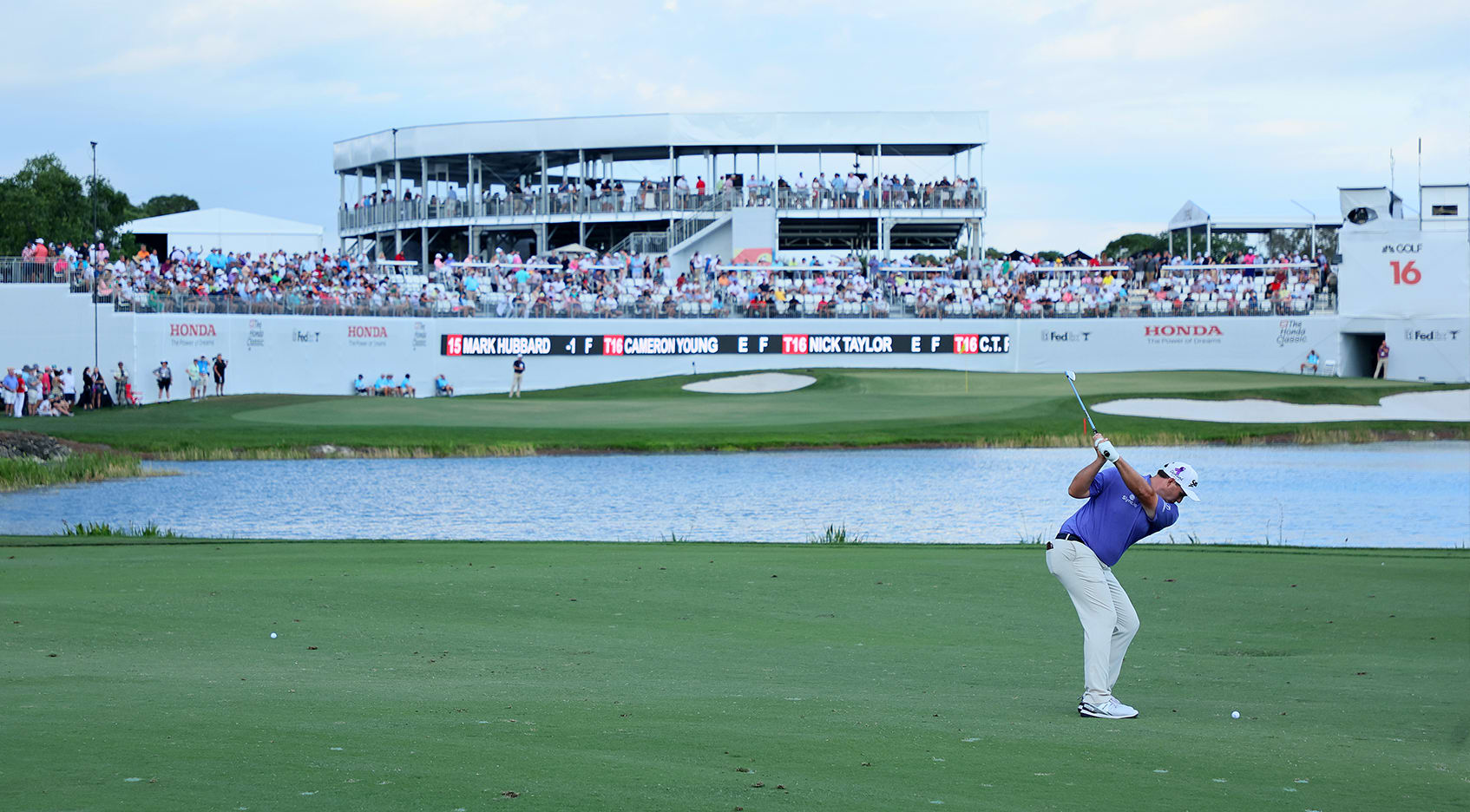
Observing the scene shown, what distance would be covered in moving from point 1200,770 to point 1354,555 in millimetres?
12367

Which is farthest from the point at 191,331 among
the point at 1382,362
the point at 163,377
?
the point at 1382,362

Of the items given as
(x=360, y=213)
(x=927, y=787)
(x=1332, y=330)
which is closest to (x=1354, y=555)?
(x=927, y=787)

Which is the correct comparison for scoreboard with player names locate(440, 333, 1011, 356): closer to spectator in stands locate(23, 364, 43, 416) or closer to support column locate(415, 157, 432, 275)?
spectator in stands locate(23, 364, 43, 416)

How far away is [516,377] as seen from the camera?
5362 centimetres

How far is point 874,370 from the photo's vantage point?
5566 cm

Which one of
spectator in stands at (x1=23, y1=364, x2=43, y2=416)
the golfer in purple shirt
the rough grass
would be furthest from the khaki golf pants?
spectator in stands at (x1=23, y1=364, x2=43, y2=416)

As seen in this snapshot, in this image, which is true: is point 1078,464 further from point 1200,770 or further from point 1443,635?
point 1200,770

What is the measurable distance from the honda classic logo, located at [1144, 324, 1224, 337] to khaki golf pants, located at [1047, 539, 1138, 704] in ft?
166

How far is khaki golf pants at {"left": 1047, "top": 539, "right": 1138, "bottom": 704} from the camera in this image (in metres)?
8.73

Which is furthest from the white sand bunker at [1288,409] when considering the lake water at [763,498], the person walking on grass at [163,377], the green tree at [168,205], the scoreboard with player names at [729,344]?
the green tree at [168,205]

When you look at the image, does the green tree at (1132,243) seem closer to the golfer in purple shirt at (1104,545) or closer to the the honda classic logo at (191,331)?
the the honda classic logo at (191,331)

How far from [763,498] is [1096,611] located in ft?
67.0

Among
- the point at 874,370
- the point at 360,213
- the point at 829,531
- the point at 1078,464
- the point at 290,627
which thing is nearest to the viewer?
the point at 290,627

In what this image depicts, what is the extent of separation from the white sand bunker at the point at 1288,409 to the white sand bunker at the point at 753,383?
11.8 m
